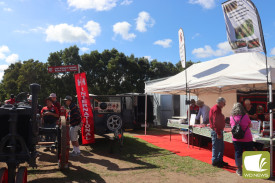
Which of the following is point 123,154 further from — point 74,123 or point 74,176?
point 74,176

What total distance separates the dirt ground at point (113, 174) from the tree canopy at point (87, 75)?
1736 cm

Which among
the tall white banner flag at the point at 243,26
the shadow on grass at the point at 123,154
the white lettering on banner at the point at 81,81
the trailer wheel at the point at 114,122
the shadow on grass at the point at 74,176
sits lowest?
the shadow on grass at the point at 123,154

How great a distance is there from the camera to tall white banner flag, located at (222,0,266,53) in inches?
204

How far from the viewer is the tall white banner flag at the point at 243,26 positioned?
5188 mm

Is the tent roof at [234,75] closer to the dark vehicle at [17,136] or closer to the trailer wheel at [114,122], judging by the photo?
the trailer wheel at [114,122]

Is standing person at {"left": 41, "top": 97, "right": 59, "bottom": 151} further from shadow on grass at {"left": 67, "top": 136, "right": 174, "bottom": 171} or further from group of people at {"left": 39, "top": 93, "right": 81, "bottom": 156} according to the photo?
shadow on grass at {"left": 67, "top": 136, "right": 174, "bottom": 171}

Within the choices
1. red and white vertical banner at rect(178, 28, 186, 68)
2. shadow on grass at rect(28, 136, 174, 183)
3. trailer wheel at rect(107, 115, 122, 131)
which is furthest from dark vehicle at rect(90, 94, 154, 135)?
red and white vertical banner at rect(178, 28, 186, 68)

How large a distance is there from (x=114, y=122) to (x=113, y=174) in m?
2.26

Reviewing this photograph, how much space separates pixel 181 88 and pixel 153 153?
7.57 feet

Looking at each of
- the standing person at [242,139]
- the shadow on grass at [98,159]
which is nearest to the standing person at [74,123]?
the shadow on grass at [98,159]

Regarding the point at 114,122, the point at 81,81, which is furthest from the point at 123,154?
the point at 81,81

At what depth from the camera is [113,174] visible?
15.6ft

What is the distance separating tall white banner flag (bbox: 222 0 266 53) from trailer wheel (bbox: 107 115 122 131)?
12.4 feet

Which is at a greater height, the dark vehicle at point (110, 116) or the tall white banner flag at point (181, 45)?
the tall white banner flag at point (181, 45)
